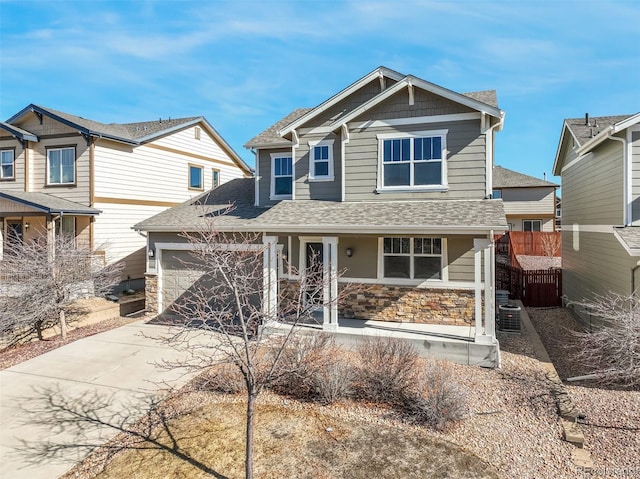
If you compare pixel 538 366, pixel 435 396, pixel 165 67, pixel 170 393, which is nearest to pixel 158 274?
pixel 170 393

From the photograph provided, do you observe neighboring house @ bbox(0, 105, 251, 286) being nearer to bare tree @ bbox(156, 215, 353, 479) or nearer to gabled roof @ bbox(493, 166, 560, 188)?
bare tree @ bbox(156, 215, 353, 479)

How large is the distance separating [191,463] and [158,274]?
8846 mm

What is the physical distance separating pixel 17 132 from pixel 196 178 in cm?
738

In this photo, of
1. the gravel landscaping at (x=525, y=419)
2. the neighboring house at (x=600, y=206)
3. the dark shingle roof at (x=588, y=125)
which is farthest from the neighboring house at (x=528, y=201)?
the gravel landscaping at (x=525, y=419)

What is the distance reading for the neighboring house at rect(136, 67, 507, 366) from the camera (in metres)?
9.80

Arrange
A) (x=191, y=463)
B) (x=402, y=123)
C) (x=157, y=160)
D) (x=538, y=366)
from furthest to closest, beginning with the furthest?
(x=157, y=160) → (x=402, y=123) → (x=538, y=366) → (x=191, y=463)

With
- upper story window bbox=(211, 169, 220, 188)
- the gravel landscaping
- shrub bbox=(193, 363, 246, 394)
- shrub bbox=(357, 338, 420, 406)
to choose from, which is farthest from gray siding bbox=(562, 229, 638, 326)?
upper story window bbox=(211, 169, 220, 188)

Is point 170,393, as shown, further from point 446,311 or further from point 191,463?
point 446,311

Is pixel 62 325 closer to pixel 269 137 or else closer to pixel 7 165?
pixel 269 137

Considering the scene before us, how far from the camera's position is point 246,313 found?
12477mm

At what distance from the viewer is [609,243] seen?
33.5 feet

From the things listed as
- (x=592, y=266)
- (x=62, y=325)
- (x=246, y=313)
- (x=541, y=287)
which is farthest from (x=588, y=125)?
(x=62, y=325)

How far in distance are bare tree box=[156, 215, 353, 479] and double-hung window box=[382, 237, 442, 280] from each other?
148 centimetres

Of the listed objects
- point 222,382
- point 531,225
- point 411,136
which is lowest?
point 222,382
